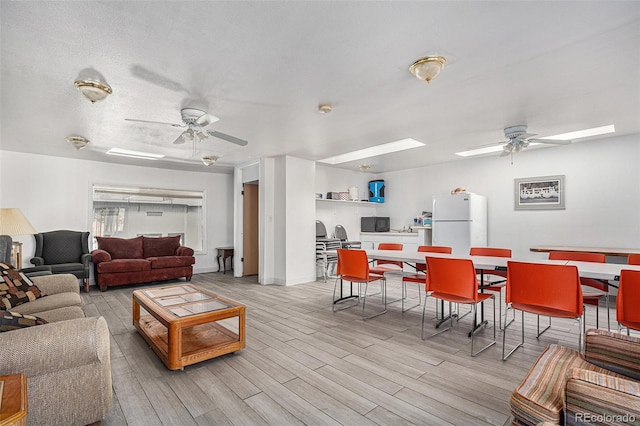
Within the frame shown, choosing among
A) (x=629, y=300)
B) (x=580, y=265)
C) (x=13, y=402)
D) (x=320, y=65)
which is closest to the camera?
(x=13, y=402)

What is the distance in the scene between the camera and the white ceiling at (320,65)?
6.02ft

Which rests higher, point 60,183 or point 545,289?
point 60,183

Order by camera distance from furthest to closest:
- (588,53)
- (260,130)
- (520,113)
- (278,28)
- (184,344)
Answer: (260,130), (520,113), (184,344), (588,53), (278,28)

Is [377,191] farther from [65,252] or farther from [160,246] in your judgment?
→ [65,252]

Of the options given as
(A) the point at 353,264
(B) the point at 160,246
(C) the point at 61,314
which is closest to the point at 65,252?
(B) the point at 160,246

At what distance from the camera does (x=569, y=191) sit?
17.0 feet

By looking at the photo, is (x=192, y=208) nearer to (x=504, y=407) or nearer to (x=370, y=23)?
(x=370, y=23)

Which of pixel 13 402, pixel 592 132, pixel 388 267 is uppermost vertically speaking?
pixel 592 132

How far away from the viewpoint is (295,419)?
184 cm

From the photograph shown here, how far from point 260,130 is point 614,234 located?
5.57 metres

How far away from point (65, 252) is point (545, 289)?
22.6ft

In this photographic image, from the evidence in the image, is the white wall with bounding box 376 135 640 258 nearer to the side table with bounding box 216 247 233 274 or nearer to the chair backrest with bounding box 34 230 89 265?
the side table with bounding box 216 247 233 274

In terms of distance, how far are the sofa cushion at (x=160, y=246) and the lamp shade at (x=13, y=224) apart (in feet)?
7.80

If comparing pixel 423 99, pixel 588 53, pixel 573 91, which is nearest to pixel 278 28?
Result: pixel 423 99
